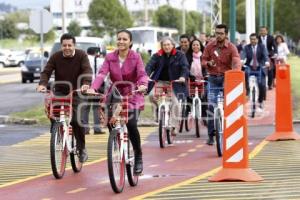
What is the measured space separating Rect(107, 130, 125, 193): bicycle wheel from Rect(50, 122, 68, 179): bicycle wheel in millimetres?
1279

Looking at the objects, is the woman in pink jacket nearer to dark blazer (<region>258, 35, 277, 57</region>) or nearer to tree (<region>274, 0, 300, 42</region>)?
dark blazer (<region>258, 35, 277, 57</region>)

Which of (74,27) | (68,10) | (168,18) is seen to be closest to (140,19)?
(168,18)

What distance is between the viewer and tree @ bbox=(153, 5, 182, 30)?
4168 inches

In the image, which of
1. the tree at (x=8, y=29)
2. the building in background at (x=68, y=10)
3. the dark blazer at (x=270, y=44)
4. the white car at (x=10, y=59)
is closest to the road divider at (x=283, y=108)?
the dark blazer at (x=270, y=44)

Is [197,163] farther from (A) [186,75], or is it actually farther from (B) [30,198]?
(B) [30,198]

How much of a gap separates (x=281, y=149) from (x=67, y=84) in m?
4.32

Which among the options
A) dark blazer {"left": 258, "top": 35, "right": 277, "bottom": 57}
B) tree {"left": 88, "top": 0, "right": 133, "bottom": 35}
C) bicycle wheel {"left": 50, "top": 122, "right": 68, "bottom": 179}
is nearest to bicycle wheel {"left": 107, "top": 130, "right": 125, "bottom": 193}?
bicycle wheel {"left": 50, "top": 122, "right": 68, "bottom": 179}

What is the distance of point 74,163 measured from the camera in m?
12.1

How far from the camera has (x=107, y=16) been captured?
74.3 m

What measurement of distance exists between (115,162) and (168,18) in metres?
97.3

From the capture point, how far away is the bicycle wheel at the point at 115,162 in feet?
32.6

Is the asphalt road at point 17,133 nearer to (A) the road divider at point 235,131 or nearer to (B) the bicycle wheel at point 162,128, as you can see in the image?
(B) the bicycle wheel at point 162,128

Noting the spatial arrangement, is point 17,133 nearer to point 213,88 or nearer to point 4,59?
point 213,88

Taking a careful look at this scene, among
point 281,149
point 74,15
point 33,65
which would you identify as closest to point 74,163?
point 281,149
